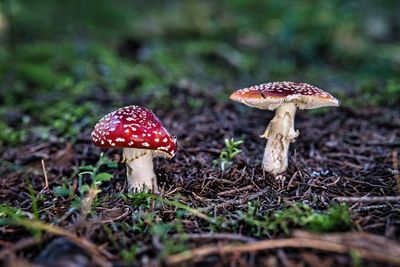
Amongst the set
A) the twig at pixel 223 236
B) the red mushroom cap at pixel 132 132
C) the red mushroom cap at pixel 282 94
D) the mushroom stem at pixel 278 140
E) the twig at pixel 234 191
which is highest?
Answer: the red mushroom cap at pixel 282 94

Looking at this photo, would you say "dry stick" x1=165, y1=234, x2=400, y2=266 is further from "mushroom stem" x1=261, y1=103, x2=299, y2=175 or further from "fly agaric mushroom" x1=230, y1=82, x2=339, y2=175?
→ "mushroom stem" x1=261, y1=103, x2=299, y2=175

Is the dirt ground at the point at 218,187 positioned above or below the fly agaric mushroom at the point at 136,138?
below

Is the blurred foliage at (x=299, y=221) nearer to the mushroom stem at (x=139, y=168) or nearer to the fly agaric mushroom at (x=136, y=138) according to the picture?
the fly agaric mushroom at (x=136, y=138)

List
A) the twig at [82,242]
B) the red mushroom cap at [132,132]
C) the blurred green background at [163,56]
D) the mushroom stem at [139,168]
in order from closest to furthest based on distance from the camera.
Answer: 1. the twig at [82,242]
2. the red mushroom cap at [132,132]
3. the mushroom stem at [139,168]
4. the blurred green background at [163,56]

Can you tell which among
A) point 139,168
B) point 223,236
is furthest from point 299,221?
point 139,168

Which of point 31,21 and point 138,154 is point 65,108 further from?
point 31,21

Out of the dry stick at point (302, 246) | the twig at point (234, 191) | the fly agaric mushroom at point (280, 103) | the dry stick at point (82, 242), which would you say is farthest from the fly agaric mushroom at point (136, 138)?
the dry stick at point (302, 246)

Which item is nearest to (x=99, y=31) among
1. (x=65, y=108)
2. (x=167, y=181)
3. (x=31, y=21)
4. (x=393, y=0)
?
(x=31, y=21)
